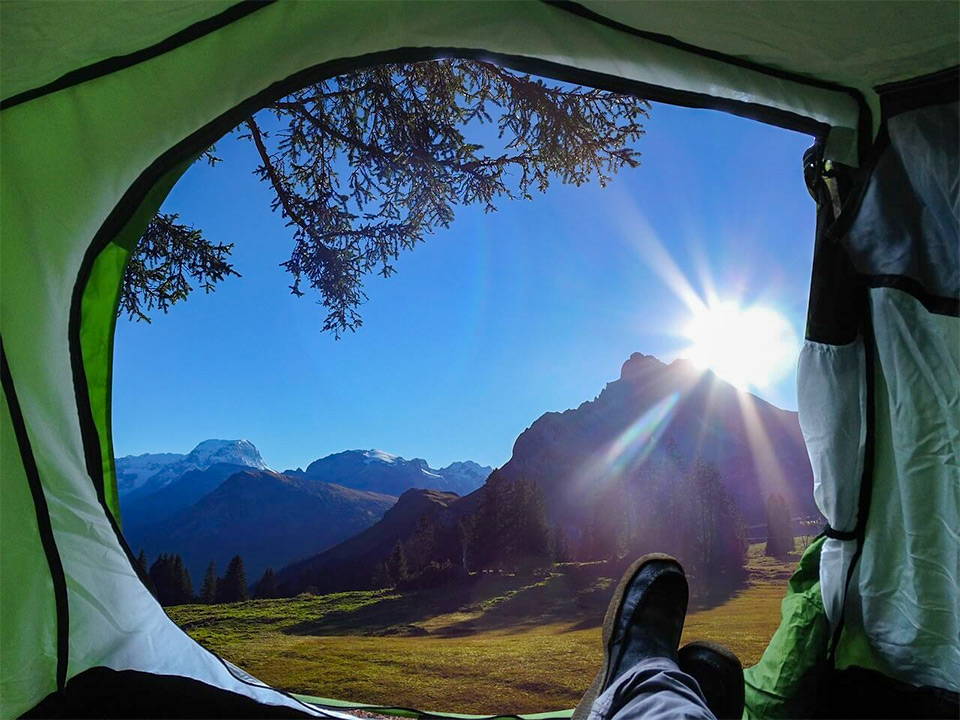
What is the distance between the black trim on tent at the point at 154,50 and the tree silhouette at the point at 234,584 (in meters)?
5.95

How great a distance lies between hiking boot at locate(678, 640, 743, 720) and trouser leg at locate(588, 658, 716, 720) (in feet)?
0.57

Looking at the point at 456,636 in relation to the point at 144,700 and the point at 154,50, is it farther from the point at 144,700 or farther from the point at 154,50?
the point at 154,50

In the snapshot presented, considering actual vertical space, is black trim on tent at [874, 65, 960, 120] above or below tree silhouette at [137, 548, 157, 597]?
above

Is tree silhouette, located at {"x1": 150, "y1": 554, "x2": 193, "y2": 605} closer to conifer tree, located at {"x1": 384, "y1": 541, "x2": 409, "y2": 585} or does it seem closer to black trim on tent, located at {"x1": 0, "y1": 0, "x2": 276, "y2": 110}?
conifer tree, located at {"x1": 384, "y1": 541, "x2": 409, "y2": 585}

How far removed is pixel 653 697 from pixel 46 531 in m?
0.98

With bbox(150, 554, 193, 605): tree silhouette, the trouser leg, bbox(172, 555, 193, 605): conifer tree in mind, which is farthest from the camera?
bbox(172, 555, 193, 605): conifer tree

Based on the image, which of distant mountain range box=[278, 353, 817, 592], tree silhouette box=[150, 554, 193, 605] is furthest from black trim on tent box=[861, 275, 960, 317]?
distant mountain range box=[278, 353, 817, 592]

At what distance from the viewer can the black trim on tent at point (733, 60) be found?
0.76 m

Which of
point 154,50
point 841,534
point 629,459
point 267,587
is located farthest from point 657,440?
point 154,50

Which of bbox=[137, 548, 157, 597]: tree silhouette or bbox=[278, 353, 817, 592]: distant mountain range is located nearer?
bbox=[137, 548, 157, 597]: tree silhouette

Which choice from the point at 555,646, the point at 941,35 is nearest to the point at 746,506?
the point at 555,646

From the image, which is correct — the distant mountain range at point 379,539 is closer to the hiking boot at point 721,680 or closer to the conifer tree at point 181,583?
the conifer tree at point 181,583

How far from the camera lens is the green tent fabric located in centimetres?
70

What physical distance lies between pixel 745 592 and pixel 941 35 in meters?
5.87
